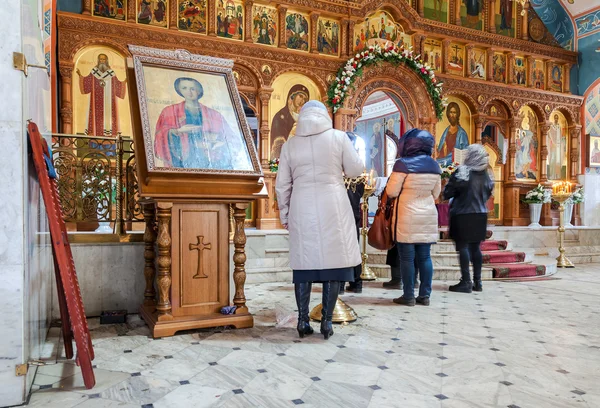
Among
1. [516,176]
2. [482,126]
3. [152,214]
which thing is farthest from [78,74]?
[516,176]

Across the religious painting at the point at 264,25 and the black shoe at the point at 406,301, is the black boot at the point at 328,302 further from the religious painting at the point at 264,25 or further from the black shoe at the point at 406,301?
the religious painting at the point at 264,25

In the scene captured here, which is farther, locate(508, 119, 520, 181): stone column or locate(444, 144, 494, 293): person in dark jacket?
locate(508, 119, 520, 181): stone column

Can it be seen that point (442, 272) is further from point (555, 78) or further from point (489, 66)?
point (555, 78)

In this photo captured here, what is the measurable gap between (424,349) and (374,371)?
2.18 ft

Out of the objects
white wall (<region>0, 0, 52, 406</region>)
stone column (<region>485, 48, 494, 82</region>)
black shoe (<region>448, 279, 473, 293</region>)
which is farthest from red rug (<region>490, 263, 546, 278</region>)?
white wall (<region>0, 0, 52, 406</region>)

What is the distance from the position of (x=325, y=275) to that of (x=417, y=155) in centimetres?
199

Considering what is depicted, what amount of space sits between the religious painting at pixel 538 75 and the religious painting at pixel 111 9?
1046 cm

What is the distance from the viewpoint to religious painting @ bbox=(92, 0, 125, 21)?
27.9ft

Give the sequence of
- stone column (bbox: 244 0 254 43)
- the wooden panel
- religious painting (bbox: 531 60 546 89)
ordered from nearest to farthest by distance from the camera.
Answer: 1. the wooden panel
2. stone column (bbox: 244 0 254 43)
3. religious painting (bbox: 531 60 546 89)

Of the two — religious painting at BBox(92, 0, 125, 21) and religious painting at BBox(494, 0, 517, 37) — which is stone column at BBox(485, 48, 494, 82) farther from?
religious painting at BBox(92, 0, 125, 21)

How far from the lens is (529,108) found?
42.1 ft

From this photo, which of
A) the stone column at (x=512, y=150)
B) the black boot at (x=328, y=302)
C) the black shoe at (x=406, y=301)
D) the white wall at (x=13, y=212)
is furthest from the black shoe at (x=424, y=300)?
the stone column at (x=512, y=150)

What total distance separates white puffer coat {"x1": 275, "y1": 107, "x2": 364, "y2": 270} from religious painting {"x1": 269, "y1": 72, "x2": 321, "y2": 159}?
256 inches

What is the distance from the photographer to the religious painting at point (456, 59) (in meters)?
11.8
